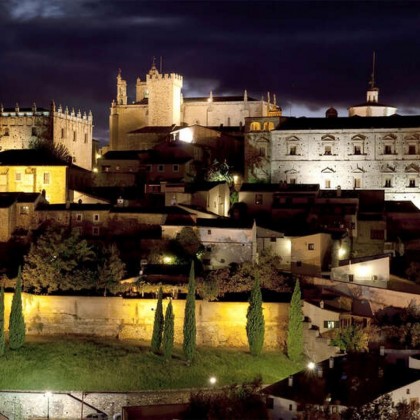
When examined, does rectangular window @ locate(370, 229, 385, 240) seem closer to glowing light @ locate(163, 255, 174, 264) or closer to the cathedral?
the cathedral

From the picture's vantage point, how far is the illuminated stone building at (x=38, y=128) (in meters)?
67.9

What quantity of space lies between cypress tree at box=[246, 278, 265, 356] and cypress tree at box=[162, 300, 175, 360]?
3369 millimetres

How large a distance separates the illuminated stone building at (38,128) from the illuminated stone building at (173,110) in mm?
8580

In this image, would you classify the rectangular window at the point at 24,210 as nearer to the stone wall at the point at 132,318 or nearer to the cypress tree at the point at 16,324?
the stone wall at the point at 132,318

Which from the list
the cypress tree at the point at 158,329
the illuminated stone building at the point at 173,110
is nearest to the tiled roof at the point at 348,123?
the illuminated stone building at the point at 173,110

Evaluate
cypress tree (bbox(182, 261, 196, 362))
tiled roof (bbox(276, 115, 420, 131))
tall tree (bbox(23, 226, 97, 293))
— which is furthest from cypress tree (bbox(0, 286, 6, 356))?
tiled roof (bbox(276, 115, 420, 131))

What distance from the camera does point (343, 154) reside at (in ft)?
218

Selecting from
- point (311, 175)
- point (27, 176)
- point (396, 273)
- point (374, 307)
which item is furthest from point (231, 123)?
point (374, 307)

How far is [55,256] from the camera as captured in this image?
4847 cm

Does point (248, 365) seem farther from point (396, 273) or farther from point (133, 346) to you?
point (396, 273)

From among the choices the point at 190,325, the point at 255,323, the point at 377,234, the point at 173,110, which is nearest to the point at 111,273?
the point at 190,325

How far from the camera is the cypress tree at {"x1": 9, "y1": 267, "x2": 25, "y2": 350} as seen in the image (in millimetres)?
44312

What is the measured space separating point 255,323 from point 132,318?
5.79 meters

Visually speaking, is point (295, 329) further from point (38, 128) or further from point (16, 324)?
point (38, 128)
